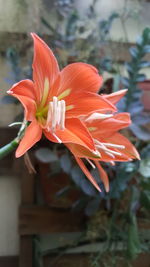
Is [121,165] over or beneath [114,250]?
over

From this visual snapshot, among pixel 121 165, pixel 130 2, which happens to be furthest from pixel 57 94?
pixel 130 2

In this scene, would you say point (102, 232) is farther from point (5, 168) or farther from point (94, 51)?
point (94, 51)

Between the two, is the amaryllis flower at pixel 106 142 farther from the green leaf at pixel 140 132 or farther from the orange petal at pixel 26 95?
the green leaf at pixel 140 132

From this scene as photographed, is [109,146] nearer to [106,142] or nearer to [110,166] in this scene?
[106,142]

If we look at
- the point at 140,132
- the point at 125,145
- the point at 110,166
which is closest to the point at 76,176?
the point at 110,166

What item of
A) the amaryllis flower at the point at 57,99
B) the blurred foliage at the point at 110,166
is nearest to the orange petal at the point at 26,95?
the amaryllis flower at the point at 57,99

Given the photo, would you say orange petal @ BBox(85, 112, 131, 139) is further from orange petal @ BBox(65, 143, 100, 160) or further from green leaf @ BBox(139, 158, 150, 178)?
green leaf @ BBox(139, 158, 150, 178)
